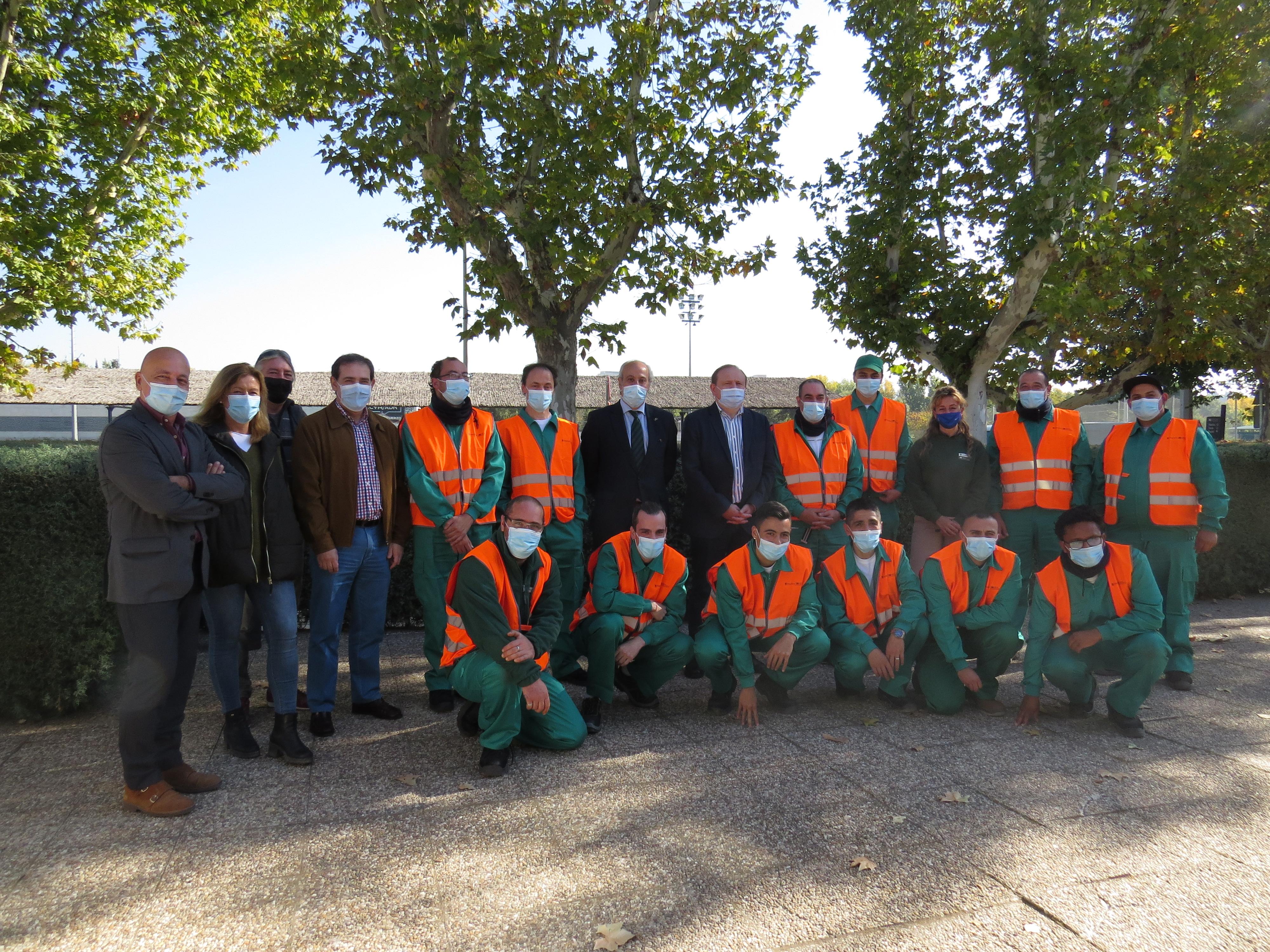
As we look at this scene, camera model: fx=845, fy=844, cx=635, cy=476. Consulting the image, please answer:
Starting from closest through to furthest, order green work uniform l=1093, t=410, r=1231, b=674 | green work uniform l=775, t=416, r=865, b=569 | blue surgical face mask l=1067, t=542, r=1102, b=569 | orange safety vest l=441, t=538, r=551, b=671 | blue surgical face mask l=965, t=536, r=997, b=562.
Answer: orange safety vest l=441, t=538, r=551, b=671, blue surgical face mask l=1067, t=542, r=1102, b=569, blue surgical face mask l=965, t=536, r=997, b=562, green work uniform l=1093, t=410, r=1231, b=674, green work uniform l=775, t=416, r=865, b=569

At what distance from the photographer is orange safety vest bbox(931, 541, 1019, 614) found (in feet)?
17.2

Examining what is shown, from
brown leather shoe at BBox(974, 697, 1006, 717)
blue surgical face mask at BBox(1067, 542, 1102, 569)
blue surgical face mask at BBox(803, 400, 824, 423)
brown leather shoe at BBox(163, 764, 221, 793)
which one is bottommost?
brown leather shoe at BBox(974, 697, 1006, 717)

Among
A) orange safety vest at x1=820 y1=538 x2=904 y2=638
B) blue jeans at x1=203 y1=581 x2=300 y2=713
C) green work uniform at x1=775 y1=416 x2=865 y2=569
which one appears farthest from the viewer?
green work uniform at x1=775 y1=416 x2=865 y2=569

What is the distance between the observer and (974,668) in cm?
530

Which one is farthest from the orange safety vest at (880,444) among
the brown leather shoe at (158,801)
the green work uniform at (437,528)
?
the brown leather shoe at (158,801)

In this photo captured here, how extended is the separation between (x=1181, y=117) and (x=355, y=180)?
12.2 meters

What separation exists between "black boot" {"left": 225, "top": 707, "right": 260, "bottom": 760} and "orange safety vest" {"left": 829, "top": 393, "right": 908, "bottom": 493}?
4281mm

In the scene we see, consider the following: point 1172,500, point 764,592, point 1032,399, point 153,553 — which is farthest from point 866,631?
point 153,553

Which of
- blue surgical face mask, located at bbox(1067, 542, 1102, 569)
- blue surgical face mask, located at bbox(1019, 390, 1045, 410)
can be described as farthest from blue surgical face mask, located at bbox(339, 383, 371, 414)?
blue surgical face mask, located at bbox(1019, 390, 1045, 410)

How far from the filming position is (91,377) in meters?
46.5

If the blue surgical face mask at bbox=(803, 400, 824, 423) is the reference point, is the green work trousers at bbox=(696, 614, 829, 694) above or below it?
below

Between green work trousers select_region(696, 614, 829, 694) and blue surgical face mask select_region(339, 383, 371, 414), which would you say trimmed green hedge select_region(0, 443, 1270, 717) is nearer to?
blue surgical face mask select_region(339, 383, 371, 414)

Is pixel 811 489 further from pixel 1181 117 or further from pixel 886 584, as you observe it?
pixel 1181 117

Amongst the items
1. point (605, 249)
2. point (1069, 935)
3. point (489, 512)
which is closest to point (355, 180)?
point (605, 249)
